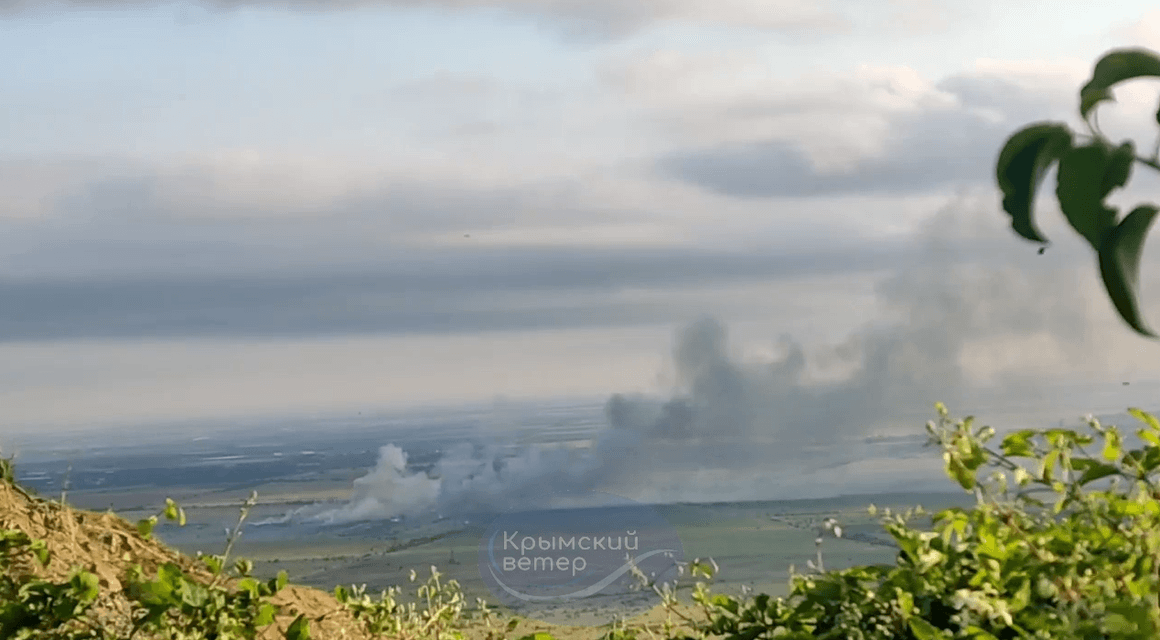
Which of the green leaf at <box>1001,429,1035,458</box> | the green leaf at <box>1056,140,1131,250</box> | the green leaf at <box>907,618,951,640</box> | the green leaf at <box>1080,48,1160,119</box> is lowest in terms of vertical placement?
the green leaf at <box>907,618,951,640</box>

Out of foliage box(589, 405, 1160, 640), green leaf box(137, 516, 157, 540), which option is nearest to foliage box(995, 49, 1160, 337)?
foliage box(589, 405, 1160, 640)

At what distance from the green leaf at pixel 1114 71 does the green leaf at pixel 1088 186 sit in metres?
0.07

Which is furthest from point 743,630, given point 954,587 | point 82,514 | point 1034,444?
point 82,514

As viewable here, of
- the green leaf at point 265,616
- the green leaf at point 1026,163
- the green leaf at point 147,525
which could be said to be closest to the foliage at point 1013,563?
the green leaf at point 1026,163

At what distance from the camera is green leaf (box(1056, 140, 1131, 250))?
1330mm

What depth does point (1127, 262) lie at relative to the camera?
49.4 inches

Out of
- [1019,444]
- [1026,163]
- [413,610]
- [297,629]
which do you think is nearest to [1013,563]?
[1019,444]

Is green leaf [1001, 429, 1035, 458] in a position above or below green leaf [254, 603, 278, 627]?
above

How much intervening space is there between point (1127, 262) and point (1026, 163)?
199 millimetres

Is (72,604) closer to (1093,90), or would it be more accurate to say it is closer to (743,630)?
(743,630)

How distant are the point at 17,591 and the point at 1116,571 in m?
3.60

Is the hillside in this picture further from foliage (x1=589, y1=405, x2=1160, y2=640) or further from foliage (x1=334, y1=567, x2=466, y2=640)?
foliage (x1=589, y1=405, x2=1160, y2=640)

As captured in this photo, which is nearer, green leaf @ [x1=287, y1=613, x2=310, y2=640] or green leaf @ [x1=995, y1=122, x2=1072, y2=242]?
green leaf @ [x1=995, y1=122, x2=1072, y2=242]

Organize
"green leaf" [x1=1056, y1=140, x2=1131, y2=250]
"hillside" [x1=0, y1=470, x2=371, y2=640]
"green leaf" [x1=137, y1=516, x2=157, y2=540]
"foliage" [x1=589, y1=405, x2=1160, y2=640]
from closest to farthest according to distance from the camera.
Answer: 1. "green leaf" [x1=1056, y1=140, x2=1131, y2=250]
2. "foliage" [x1=589, y1=405, x2=1160, y2=640]
3. "hillside" [x1=0, y1=470, x2=371, y2=640]
4. "green leaf" [x1=137, y1=516, x2=157, y2=540]
